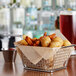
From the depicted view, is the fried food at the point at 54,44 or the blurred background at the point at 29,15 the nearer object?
the fried food at the point at 54,44

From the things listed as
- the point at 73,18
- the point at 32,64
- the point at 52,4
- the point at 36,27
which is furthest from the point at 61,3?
the point at 32,64

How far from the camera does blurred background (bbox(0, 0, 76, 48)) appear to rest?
3.45 metres

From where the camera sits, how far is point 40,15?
3527 mm

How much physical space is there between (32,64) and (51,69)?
0.06 m

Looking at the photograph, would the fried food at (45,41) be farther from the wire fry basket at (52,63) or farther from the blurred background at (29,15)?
the blurred background at (29,15)

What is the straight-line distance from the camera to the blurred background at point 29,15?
3446mm

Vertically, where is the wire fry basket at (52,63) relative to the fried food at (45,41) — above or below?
below

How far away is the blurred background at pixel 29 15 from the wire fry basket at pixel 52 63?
2636mm

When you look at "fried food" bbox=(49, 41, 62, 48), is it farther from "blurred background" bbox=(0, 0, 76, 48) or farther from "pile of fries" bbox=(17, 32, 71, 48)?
"blurred background" bbox=(0, 0, 76, 48)

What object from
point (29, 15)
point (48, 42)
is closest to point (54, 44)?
point (48, 42)

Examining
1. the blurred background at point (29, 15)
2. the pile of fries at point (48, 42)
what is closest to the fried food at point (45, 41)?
the pile of fries at point (48, 42)

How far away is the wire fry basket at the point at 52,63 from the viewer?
733mm

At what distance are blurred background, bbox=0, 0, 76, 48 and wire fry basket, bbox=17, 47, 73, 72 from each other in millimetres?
2636

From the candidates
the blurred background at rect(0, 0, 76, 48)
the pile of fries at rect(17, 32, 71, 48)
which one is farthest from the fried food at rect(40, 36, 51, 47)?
the blurred background at rect(0, 0, 76, 48)
